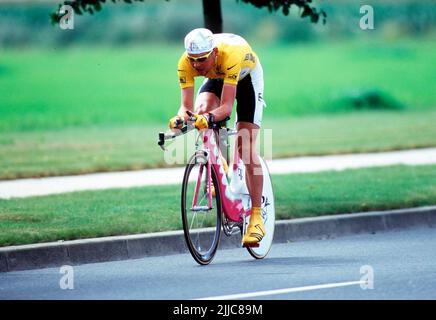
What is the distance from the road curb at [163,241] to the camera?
10.4m

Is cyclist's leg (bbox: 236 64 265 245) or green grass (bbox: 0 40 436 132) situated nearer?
cyclist's leg (bbox: 236 64 265 245)

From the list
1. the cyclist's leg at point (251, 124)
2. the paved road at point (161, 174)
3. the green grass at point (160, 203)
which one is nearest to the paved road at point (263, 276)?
the cyclist's leg at point (251, 124)

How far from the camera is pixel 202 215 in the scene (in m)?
10.4

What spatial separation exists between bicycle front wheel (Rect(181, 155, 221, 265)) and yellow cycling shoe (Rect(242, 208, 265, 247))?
0.27 meters

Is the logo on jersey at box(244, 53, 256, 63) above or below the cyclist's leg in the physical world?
above

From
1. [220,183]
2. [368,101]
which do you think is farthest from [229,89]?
[368,101]

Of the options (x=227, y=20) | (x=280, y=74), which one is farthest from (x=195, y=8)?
(x=280, y=74)

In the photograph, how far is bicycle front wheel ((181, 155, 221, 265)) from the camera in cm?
1002

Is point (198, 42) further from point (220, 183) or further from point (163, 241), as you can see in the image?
point (163, 241)

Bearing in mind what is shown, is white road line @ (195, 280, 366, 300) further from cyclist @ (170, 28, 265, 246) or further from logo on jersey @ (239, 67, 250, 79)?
logo on jersey @ (239, 67, 250, 79)

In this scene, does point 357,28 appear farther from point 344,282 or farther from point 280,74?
point 344,282

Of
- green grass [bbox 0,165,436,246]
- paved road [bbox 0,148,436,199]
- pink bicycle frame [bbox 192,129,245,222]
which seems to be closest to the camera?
pink bicycle frame [bbox 192,129,245,222]

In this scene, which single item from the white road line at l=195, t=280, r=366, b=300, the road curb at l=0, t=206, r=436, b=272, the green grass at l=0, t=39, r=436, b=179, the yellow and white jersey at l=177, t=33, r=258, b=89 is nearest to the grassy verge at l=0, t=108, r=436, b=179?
the green grass at l=0, t=39, r=436, b=179

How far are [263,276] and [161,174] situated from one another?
700 cm
